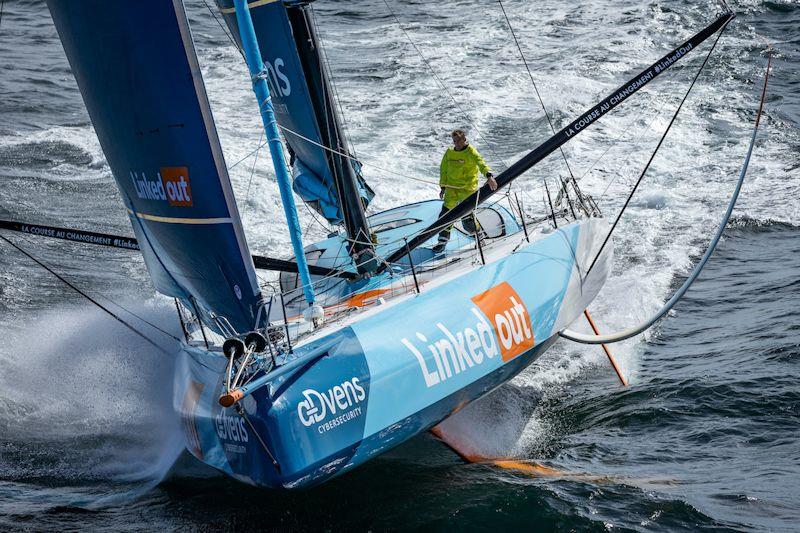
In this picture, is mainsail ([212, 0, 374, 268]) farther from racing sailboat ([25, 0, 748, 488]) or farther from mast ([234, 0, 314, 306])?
mast ([234, 0, 314, 306])

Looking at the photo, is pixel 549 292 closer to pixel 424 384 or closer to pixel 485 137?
pixel 424 384

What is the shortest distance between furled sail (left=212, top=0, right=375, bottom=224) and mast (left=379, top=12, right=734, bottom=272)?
31.2 inches

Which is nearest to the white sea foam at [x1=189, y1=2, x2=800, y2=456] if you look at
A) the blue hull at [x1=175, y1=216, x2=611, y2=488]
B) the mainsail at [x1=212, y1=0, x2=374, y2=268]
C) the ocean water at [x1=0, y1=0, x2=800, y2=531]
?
the ocean water at [x1=0, y1=0, x2=800, y2=531]

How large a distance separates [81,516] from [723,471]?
162 inches

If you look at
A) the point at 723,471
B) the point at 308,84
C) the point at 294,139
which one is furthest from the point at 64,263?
the point at 723,471

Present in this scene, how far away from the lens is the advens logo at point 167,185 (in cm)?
570

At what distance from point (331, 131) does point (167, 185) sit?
2171mm

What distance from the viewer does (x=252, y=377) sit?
5.50 metres

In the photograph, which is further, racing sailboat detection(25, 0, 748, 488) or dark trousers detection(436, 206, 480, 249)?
Result: dark trousers detection(436, 206, 480, 249)

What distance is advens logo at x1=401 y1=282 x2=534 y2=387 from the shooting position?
604 cm

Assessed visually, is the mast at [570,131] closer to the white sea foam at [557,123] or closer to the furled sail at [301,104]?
the furled sail at [301,104]

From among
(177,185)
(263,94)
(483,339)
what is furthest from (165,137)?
(483,339)

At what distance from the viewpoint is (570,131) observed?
7348mm

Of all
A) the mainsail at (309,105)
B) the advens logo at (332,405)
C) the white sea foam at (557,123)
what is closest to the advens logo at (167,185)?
the advens logo at (332,405)
